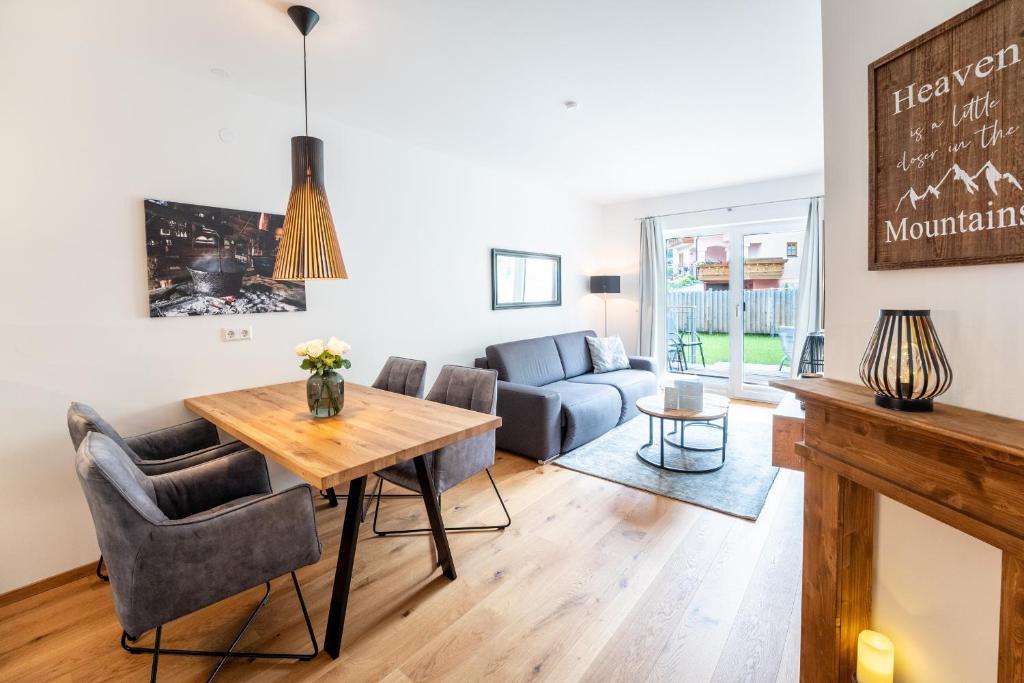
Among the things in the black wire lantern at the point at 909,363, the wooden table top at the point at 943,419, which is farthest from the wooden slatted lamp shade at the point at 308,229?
the black wire lantern at the point at 909,363

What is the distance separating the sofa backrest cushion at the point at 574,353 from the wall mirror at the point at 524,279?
0.53 m

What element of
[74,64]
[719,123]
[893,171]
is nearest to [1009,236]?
[893,171]

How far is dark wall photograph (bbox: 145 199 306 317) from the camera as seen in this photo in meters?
2.44

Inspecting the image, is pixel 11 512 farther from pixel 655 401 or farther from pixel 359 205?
pixel 655 401

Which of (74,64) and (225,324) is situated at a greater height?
(74,64)

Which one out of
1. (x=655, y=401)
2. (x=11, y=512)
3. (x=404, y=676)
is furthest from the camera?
(x=655, y=401)

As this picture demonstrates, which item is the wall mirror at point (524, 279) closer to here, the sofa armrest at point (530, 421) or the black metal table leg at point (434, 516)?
the sofa armrest at point (530, 421)

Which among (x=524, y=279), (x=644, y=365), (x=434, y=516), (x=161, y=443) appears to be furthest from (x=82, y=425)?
(x=644, y=365)

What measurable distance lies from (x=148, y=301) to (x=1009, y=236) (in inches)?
135

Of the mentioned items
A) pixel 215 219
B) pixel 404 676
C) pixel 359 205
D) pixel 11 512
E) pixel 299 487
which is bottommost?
pixel 404 676

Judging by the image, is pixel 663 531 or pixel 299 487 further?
pixel 663 531

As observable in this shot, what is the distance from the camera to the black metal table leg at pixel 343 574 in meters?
1.74

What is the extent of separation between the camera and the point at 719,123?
3367 millimetres

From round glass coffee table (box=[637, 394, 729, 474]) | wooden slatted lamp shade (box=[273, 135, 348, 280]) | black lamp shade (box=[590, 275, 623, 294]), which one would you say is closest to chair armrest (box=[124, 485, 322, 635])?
wooden slatted lamp shade (box=[273, 135, 348, 280])
